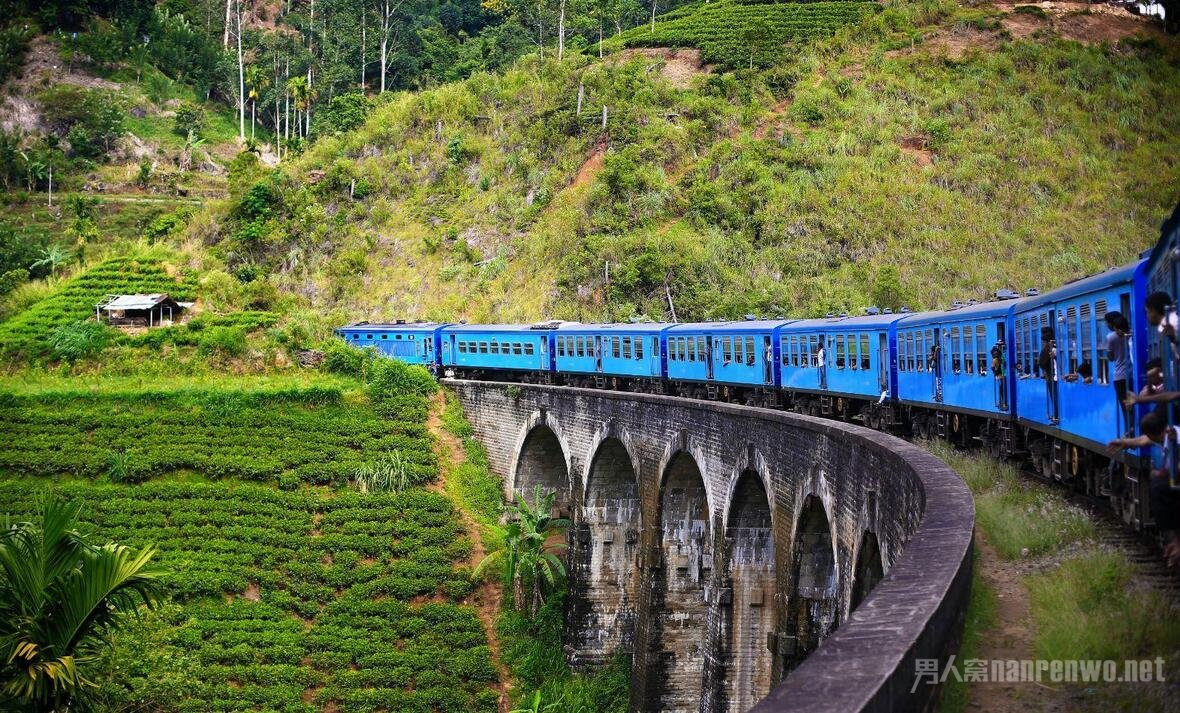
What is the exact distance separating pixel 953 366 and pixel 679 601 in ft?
31.5

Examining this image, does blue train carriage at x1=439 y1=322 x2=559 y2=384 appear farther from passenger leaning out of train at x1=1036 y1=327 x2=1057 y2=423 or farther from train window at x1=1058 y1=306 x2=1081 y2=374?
train window at x1=1058 y1=306 x2=1081 y2=374

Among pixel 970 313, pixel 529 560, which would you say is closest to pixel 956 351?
pixel 970 313

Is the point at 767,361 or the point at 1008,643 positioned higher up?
the point at 767,361

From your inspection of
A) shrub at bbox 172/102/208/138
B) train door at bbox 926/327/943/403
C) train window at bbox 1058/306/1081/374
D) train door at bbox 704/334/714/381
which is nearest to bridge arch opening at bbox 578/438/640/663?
train door at bbox 704/334/714/381

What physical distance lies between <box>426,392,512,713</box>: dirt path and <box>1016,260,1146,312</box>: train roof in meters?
16.4

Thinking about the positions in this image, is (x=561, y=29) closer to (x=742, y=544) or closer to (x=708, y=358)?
(x=708, y=358)

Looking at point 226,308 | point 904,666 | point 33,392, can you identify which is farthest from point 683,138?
point 904,666

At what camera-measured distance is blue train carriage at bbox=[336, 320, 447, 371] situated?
136ft

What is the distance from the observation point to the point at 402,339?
4319 cm

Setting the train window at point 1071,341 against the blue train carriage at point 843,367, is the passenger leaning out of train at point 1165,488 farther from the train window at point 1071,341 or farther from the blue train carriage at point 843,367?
the blue train carriage at point 843,367

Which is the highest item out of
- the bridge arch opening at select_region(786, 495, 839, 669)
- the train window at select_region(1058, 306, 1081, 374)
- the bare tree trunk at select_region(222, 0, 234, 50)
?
the bare tree trunk at select_region(222, 0, 234, 50)

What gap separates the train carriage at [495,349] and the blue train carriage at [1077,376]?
2313cm

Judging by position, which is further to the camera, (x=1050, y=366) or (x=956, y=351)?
(x=956, y=351)

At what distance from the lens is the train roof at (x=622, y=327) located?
97.4ft
